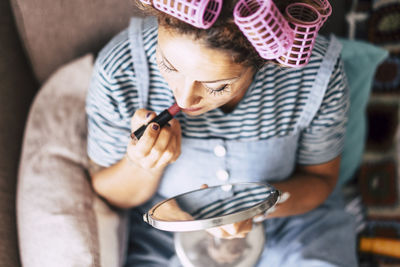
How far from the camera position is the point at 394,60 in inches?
43.9

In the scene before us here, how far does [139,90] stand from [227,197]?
25 cm

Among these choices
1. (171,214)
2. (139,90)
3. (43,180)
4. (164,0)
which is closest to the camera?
(164,0)

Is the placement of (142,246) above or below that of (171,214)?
below

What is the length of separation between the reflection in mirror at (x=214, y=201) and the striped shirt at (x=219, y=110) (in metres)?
0.11

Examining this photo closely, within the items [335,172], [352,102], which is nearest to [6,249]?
[335,172]

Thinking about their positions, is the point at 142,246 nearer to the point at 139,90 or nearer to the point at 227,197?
the point at 227,197

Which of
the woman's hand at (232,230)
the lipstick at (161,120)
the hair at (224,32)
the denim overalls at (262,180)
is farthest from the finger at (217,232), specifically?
the hair at (224,32)

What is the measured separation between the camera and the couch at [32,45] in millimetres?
866

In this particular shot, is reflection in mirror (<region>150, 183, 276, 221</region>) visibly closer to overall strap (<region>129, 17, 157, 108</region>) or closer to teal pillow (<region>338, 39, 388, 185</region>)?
overall strap (<region>129, 17, 157, 108</region>)

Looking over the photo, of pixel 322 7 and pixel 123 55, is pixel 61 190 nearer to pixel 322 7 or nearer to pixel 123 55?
pixel 123 55

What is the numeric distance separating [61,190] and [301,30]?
1.87ft

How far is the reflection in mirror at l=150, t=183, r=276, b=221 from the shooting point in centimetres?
61

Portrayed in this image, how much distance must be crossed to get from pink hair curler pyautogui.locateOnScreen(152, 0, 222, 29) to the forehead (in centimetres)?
4

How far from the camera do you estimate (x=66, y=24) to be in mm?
902
